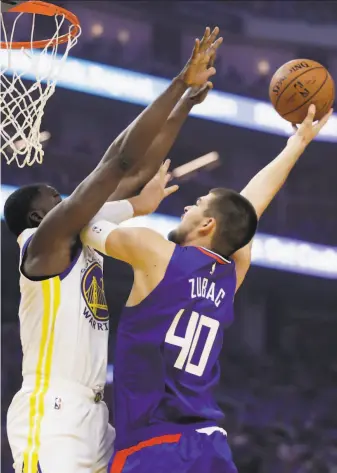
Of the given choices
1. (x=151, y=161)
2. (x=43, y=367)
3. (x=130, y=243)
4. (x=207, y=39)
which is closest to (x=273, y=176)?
(x=151, y=161)

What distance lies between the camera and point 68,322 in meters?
3.28

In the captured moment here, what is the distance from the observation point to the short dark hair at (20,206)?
3502 mm

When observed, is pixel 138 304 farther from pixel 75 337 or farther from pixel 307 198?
pixel 307 198

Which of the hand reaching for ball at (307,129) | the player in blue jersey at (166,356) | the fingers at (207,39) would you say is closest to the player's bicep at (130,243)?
the player in blue jersey at (166,356)

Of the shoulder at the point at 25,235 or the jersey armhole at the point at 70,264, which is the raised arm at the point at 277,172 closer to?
the jersey armhole at the point at 70,264

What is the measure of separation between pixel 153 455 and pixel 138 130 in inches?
43.8

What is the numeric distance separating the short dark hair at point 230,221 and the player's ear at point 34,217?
2.31 feet

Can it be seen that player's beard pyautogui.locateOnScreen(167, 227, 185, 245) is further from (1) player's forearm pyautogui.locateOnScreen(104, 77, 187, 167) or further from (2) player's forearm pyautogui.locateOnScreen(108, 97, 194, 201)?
(1) player's forearm pyautogui.locateOnScreen(104, 77, 187, 167)

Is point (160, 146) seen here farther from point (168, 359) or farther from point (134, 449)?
point (134, 449)

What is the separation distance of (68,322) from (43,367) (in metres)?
0.19

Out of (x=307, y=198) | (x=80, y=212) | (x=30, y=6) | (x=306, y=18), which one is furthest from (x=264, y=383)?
(x=80, y=212)

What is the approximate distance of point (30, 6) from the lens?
4207 mm

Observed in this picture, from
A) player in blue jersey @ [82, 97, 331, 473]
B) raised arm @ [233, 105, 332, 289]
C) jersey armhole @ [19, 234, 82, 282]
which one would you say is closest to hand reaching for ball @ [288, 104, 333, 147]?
raised arm @ [233, 105, 332, 289]

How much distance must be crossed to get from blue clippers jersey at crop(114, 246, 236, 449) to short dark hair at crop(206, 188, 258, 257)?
0.16 m
